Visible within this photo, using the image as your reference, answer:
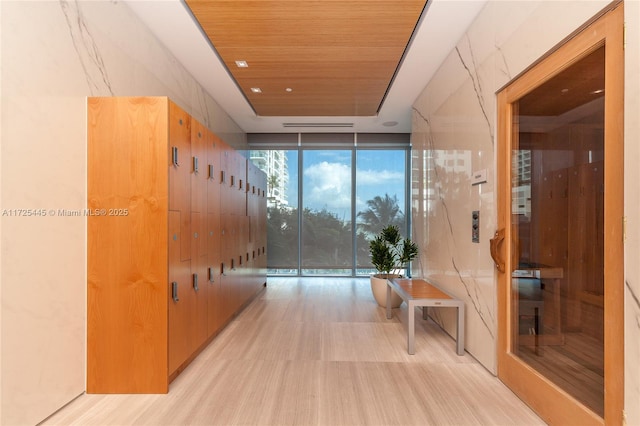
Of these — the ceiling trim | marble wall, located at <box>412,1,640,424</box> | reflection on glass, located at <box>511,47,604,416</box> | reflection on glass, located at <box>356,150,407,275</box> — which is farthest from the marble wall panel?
reflection on glass, located at <box>356,150,407,275</box>

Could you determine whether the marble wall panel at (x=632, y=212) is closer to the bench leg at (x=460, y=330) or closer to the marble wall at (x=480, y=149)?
the marble wall at (x=480, y=149)

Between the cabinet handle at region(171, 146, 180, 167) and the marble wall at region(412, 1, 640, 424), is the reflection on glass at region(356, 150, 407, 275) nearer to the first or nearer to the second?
the marble wall at region(412, 1, 640, 424)

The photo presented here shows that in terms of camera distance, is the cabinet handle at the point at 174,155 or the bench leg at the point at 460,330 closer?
the cabinet handle at the point at 174,155

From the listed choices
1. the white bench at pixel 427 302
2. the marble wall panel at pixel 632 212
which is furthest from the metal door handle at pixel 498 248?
the marble wall panel at pixel 632 212

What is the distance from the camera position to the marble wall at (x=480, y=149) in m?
1.46

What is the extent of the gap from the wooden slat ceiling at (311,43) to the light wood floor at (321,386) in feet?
10.1

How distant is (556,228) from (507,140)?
784 mm

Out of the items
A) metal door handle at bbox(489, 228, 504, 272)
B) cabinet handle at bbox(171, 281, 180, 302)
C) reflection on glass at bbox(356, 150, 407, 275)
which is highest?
reflection on glass at bbox(356, 150, 407, 275)

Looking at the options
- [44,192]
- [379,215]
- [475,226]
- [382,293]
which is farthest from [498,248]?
[379,215]

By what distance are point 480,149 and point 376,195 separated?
4140 mm

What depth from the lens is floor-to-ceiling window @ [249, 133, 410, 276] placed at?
22.9 feet

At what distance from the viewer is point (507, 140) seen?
250 centimetres

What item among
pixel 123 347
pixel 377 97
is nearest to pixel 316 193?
pixel 377 97

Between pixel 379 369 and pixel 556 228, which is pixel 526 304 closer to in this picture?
pixel 556 228
